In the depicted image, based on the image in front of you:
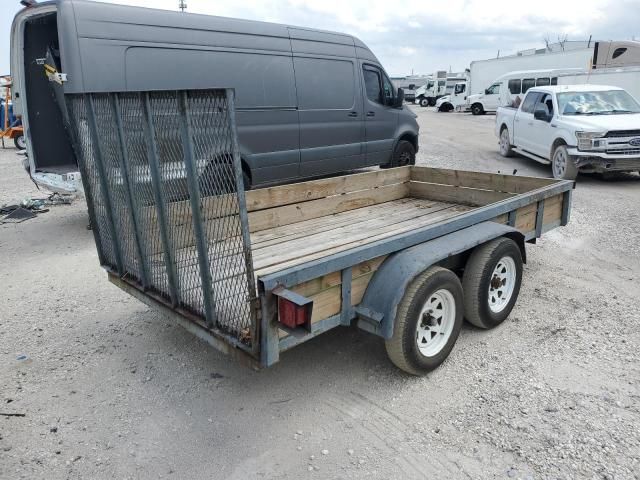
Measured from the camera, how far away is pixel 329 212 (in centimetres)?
512

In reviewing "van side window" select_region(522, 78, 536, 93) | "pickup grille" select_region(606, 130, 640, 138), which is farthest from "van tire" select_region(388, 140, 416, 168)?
"van side window" select_region(522, 78, 536, 93)

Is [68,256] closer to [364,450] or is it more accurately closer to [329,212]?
[329,212]

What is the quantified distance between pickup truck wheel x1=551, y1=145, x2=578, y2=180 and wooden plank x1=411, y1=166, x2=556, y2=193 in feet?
15.7

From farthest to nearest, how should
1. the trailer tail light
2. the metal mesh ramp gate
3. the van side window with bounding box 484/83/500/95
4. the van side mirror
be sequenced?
the van side window with bounding box 484/83/500/95 → the van side mirror → the metal mesh ramp gate → the trailer tail light

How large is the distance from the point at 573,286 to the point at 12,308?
5.15 metres

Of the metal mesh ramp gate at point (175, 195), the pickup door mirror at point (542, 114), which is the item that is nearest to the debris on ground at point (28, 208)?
the metal mesh ramp gate at point (175, 195)

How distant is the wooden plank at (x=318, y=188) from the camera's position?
4492mm

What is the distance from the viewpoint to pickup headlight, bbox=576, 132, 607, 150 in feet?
29.4

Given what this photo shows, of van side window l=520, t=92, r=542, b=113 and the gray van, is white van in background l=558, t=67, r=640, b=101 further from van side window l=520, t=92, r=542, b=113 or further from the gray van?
the gray van

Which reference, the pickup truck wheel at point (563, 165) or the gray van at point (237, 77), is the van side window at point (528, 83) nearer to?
the pickup truck wheel at point (563, 165)

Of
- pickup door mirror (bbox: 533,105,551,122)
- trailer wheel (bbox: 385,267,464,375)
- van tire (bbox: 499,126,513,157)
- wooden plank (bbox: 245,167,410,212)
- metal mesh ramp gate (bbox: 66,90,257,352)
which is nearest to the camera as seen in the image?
metal mesh ramp gate (bbox: 66,90,257,352)

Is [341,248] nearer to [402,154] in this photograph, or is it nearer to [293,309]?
[293,309]

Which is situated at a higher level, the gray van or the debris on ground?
the gray van

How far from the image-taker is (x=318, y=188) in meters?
4.99
